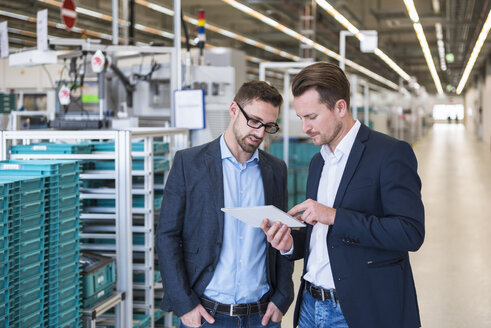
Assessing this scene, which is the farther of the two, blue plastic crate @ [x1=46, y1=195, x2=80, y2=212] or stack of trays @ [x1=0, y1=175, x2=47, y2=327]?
blue plastic crate @ [x1=46, y1=195, x2=80, y2=212]

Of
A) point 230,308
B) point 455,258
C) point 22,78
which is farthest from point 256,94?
point 22,78

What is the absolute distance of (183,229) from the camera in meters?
2.32

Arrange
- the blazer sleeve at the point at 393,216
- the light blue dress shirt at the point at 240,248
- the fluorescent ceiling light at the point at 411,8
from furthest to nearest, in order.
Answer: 1. the fluorescent ceiling light at the point at 411,8
2. the light blue dress shirt at the point at 240,248
3. the blazer sleeve at the point at 393,216

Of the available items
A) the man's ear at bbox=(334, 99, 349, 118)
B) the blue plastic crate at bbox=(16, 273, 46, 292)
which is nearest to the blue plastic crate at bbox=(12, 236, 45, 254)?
the blue plastic crate at bbox=(16, 273, 46, 292)

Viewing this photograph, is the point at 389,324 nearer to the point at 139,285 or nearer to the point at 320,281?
the point at 320,281

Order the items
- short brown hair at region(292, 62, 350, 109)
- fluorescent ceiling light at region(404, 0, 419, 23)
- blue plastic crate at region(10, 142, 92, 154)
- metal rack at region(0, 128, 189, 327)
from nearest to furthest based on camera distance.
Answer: short brown hair at region(292, 62, 350, 109) → metal rack at region(0, 128, 189, 327) → blue plastic crate at region(10, 142, 92, 154) → fluorescent ceiling light at region(404, 0, 419, 23)

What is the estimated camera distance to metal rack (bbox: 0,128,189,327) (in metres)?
3.22

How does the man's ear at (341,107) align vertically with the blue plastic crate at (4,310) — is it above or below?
above

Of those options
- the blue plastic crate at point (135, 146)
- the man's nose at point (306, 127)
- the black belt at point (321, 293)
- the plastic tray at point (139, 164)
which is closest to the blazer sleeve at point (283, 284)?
the black belt at point (321, 293)

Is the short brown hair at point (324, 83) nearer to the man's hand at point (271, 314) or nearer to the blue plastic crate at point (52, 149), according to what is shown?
the man's hand at point (271, 314)

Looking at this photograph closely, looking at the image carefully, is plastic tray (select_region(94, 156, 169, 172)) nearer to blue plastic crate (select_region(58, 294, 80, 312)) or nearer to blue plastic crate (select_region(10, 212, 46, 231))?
blue plastic crate (select_region(58, 294, 80, 312))

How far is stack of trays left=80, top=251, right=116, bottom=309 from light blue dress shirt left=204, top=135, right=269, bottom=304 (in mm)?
924

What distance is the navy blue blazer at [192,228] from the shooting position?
7.37ft

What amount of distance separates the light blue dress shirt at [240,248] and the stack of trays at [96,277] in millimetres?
924
